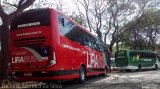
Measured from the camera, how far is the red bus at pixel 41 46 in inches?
579

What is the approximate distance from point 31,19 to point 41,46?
4.85 ft

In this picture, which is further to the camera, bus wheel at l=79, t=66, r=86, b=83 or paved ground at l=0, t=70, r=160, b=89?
bus wheel at l=79, t=66, r=86, b=83

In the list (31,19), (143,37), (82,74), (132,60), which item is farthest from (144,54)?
(31,19)

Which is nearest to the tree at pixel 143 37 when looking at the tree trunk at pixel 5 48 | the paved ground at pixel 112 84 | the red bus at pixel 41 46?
the paved ground at pixel 112 84

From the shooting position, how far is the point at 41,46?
14.9 m

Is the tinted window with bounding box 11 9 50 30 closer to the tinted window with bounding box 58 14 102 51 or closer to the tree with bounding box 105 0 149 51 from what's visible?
the tinted window with bounding box 58 14 102 51

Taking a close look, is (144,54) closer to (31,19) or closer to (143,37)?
(143,37)

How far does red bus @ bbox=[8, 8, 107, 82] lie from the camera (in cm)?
1471

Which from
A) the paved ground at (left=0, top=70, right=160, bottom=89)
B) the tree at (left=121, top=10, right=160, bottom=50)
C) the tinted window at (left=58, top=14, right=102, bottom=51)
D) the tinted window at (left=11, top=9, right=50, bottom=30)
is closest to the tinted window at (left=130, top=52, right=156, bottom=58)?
the tree at (left=121, top=10, right=160, bottom=50)

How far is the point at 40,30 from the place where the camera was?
15047 mm

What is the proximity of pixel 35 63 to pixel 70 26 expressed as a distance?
3.10m

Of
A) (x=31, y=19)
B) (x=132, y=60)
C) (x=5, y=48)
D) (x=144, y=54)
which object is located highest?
(x=31, y=19)

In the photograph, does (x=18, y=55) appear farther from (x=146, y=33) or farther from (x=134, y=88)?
(x=146, y=33)

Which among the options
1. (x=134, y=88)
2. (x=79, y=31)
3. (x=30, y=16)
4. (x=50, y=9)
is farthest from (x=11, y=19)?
(x=134, y=88)
